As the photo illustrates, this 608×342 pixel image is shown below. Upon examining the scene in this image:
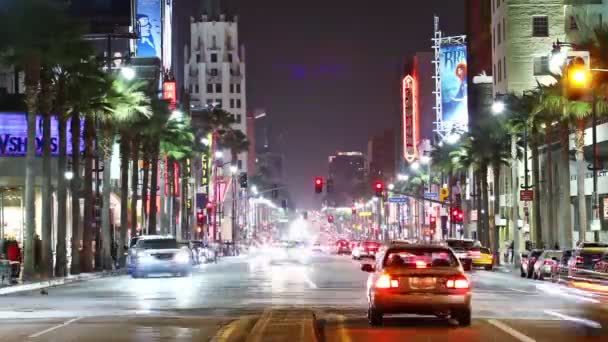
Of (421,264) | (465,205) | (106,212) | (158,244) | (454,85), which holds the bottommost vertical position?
(421,264)

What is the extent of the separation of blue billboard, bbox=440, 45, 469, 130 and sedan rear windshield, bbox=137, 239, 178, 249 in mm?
78123

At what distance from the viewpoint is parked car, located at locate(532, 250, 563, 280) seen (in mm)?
48875

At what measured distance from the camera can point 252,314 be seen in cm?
2538

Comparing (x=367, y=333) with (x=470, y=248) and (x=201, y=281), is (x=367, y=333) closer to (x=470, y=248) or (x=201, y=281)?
(x=201, y=281)

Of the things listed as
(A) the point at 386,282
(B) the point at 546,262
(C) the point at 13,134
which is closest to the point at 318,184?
(C) the point at 13,134

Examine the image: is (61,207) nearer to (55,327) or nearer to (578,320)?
(55,327)

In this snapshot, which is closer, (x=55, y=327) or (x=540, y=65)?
(x=55, y=327)

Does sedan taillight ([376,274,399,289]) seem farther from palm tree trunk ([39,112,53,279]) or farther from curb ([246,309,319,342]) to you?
palm tree trunk ([39,112,53,279])

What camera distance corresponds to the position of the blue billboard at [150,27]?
108 metres

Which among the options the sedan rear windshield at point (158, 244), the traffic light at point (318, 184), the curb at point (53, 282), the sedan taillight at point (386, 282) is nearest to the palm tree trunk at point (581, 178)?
the sedan rear windshield at point (158, 244)

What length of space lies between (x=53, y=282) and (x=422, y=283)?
26767 mm

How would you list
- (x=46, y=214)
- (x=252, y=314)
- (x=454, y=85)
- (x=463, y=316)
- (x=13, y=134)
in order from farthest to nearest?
(x=454, y=85)
(x=13, y=134)
(x=46, y=214)
(x=252, y=314)
(x=463, y=316)

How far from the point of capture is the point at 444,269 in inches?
860

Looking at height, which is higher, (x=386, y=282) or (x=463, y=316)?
(x=386, y=282)
